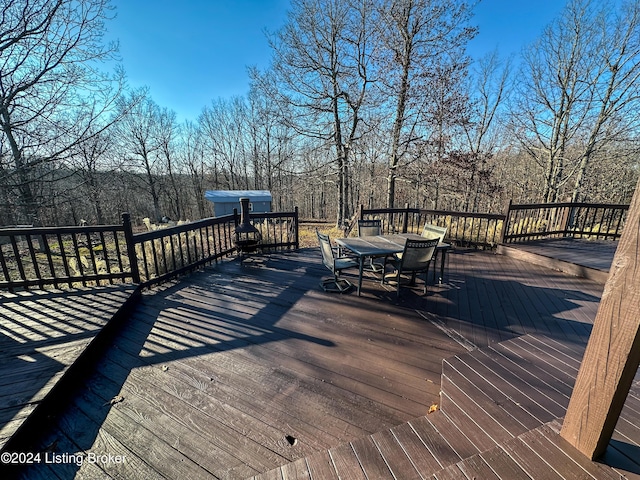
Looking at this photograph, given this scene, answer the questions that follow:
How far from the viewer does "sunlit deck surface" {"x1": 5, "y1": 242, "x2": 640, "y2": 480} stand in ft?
4.58

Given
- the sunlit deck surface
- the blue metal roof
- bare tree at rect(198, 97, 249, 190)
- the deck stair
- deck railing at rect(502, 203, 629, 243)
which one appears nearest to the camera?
the deck stair

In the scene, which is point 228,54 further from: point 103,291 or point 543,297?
point 543,297

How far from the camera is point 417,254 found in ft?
11.3

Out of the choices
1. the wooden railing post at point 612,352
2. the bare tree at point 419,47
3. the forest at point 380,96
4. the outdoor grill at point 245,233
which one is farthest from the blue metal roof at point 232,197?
the wooden railing post at point 612,352

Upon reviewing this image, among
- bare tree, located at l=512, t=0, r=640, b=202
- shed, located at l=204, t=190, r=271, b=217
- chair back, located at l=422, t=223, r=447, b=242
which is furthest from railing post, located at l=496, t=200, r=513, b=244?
shed, located at l=204, t=190, r=271, b=217

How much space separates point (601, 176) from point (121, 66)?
56.0ft

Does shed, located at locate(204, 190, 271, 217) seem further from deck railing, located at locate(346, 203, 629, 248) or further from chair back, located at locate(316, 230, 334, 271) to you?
chair back, located at locate(316, 230, 334, 271)

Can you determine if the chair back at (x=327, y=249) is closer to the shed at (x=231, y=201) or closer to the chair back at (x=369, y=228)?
the chair back at (x=369, y=228)

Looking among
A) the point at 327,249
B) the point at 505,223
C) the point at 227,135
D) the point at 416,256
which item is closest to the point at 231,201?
the point at 227,135

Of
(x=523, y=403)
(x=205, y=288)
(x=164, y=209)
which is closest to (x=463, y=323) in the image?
(x=523, y=403)

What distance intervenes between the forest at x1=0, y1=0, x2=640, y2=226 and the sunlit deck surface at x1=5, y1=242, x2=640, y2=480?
21.7ft

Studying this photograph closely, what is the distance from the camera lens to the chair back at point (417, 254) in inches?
132

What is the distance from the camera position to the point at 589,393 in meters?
1.11

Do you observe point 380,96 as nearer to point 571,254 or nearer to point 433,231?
point 433,231
